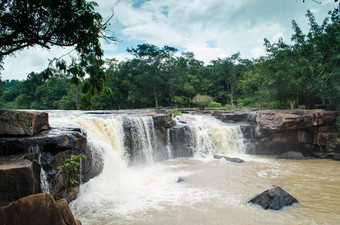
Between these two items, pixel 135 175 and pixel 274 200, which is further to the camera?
pixel 135 175

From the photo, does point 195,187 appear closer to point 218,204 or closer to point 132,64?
point 218,204

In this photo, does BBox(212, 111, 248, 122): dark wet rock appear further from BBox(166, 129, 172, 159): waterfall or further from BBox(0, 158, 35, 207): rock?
BBox(0, 158, 35, 207): rock

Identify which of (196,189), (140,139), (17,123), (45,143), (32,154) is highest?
A: (17,123)

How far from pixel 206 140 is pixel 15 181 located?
39.6 ft

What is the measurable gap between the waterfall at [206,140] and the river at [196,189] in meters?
1.27

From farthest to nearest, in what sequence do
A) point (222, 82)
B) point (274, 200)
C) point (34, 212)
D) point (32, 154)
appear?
1. point (222, 82)
2. point (274, 200)
3. point (32, 154)
4. point (34, 212)

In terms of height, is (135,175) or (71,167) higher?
(71,167)

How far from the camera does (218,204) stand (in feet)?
21.9

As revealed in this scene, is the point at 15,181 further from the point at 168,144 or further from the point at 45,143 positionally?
the point at 168,144

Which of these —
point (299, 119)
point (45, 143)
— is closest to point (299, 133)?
point (299, 119)

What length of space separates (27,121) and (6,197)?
200 cm

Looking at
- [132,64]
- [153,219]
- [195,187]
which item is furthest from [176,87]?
[153,219]

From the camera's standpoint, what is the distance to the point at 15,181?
3.80 m

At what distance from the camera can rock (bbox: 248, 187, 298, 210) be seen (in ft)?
20.7
